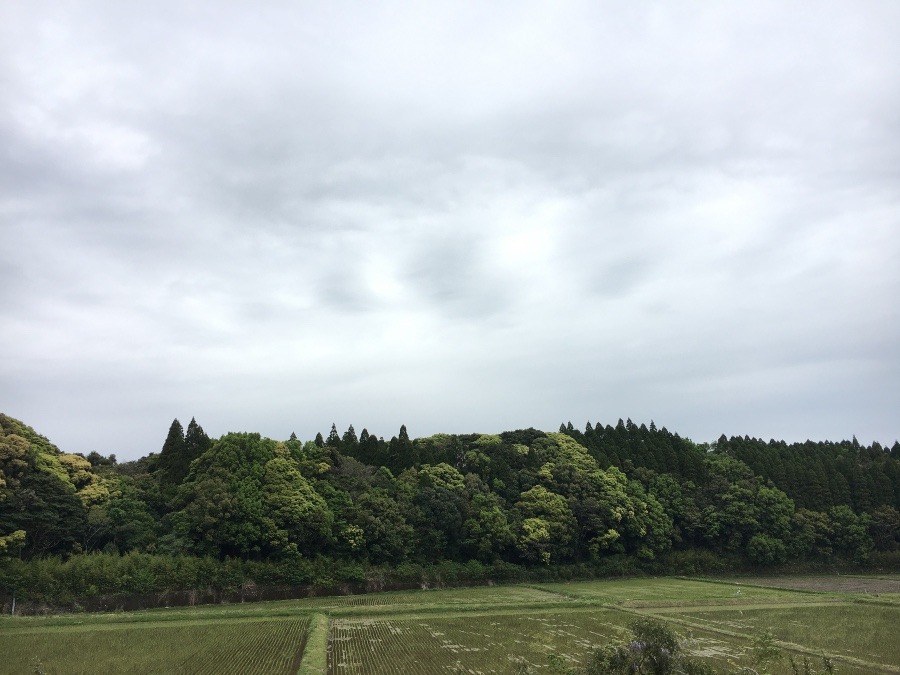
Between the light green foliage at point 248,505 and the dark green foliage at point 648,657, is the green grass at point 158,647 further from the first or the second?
the dark green foliage at point 648,657

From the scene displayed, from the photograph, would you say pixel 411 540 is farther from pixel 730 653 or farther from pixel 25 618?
pixel 730 653

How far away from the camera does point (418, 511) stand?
149 ft

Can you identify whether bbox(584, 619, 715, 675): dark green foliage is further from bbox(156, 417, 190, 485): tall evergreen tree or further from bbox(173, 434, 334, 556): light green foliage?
bbox(156, 417, 190, 485): tall evergreen tree

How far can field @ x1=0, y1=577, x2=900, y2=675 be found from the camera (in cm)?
1983

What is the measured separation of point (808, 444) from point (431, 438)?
153 feet

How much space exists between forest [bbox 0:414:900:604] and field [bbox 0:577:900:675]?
3.65 m

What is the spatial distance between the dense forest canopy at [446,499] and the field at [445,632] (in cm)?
621

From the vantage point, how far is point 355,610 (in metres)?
31.6

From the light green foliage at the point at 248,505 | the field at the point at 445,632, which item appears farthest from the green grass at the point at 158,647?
the light green foliage at the point at 248,505

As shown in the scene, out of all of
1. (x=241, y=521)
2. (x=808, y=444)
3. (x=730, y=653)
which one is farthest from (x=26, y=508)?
(x=808, y=444)

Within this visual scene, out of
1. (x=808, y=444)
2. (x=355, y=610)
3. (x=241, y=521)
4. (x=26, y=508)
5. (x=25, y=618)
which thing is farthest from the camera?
(x=808, y=444)

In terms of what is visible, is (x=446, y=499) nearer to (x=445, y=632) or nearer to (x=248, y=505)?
(x=248, y=505)

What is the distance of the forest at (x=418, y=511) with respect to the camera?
35875 millimetres

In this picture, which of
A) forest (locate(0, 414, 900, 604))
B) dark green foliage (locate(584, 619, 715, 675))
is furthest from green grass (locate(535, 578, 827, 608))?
dark green foliage (locate(584, 619, 715, 675))
